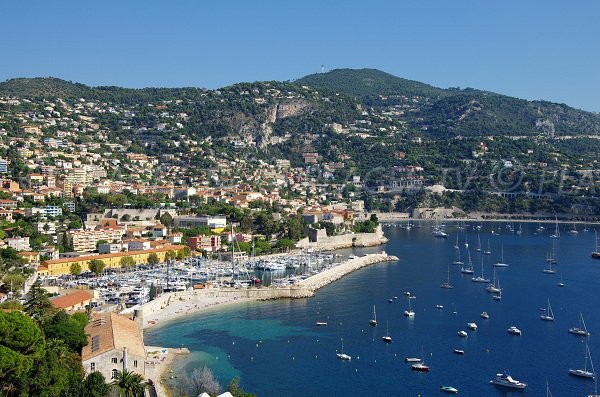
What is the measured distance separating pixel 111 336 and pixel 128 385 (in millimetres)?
2387

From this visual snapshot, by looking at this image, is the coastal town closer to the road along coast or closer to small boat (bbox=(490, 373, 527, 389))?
the road along coast

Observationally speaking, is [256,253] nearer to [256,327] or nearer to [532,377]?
[256,327]

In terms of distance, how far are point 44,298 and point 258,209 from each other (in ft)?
108

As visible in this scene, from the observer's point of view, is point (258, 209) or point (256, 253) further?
point (258, 209)

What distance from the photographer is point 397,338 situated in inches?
892

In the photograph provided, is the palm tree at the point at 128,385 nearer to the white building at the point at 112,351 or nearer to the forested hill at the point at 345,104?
the white building at the point at 112,351

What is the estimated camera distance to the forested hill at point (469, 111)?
111m

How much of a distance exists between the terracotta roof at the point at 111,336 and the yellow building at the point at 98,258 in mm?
11781

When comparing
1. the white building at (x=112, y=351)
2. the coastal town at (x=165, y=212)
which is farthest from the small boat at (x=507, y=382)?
the white building at (x=112, y=351)

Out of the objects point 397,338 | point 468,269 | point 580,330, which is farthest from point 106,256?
point 580,330

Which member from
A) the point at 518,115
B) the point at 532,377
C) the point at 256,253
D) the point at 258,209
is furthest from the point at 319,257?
the point at 518,115

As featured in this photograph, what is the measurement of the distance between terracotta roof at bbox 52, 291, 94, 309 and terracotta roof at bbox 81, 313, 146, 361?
3.21 meters

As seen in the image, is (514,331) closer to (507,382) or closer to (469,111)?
(507,382)

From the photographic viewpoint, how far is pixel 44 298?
19406 mm
